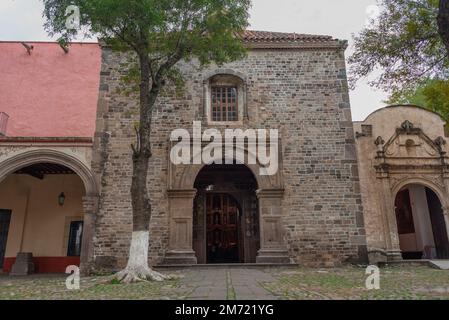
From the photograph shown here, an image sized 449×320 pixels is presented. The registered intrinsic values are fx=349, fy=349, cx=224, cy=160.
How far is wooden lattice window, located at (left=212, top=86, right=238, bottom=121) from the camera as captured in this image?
11148 millimetres

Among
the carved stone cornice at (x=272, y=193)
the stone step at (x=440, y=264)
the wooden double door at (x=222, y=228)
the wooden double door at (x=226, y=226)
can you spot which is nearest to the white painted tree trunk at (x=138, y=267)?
the carved stone cornice at (x=272, y=193)

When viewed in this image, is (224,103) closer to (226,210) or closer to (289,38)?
(289,38)

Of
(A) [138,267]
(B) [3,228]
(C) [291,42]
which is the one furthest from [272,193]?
(B) [3,228]

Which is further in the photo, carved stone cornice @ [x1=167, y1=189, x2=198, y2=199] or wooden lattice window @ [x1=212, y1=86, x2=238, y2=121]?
wooden lattice window @ [x1=212, y1=86, x2=238, y2=121]

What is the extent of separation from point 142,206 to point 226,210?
5.49 meters

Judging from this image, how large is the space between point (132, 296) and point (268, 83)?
8315 mm

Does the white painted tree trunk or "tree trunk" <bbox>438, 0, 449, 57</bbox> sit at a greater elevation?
"tree trunk" <bbox>438, 0, 449, 57</bbox>

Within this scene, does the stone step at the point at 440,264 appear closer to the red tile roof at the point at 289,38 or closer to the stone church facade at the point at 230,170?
the stone church facade at the point at 230,170

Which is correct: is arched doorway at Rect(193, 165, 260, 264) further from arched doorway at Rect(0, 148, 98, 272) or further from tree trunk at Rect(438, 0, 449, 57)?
tree trunk at Rect(438, 0, 449, 57)

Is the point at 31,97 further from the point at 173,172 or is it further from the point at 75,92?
the point at 173,172

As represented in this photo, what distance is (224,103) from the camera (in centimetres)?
1128

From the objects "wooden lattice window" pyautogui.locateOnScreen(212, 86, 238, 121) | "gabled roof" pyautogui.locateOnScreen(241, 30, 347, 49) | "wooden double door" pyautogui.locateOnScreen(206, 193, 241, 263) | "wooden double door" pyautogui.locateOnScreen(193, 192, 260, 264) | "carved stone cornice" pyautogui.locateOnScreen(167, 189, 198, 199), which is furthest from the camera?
"wooden double door" pyautogui.locateOnScreen(206, 193, 241, 263)

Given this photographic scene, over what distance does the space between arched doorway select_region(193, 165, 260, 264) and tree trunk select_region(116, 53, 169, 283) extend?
15.0 ft

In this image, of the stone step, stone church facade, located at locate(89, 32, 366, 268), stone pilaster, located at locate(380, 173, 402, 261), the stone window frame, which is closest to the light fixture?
stone church facade, located at locate(89, 32, 366, 268)
